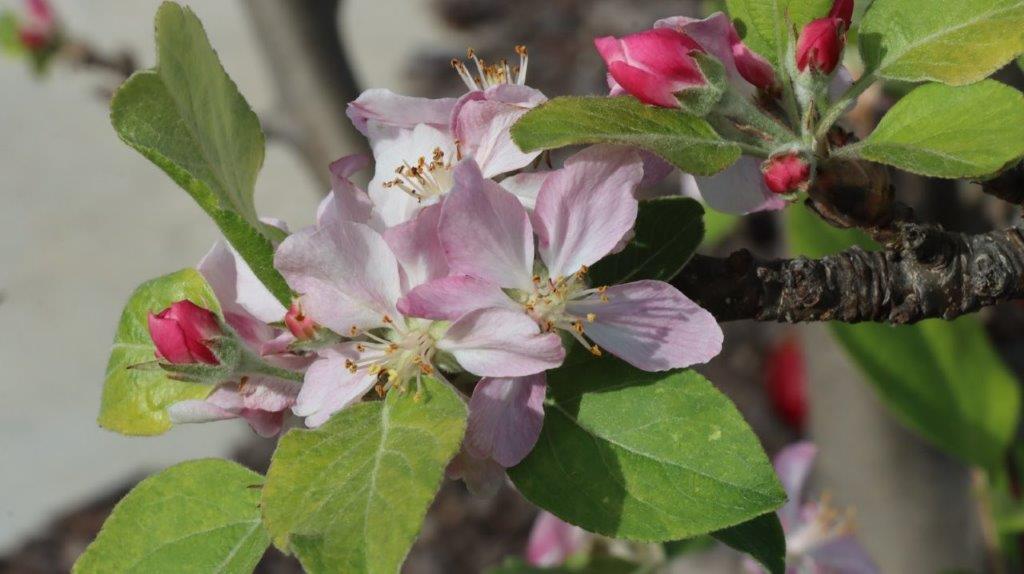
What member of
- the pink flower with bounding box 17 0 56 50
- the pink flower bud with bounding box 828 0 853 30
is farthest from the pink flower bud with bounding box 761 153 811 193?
the pink flower with bounding box 17 0 56 50

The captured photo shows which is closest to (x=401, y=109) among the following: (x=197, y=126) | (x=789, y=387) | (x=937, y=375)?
(x=197, y=126)

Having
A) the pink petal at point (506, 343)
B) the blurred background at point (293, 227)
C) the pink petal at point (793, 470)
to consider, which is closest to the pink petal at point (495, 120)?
the pink petal at point (506, 343)

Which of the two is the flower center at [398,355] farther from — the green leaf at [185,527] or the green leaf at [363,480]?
the green leaf at [185,527]

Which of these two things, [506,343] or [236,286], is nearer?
[506,343]

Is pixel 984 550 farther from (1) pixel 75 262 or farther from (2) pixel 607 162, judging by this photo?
(1) pixel 75 262

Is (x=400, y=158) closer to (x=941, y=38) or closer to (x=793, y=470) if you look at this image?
(x=941, y=38)

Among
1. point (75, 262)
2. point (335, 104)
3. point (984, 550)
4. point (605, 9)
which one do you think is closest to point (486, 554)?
point (984, 550)
